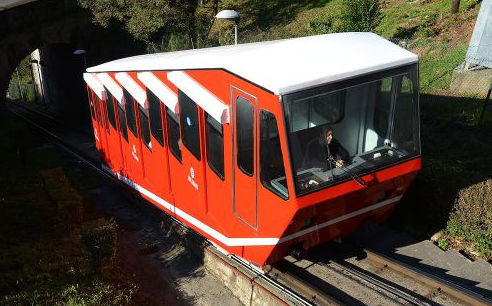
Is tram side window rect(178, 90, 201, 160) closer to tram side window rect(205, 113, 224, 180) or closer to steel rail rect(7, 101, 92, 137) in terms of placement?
tram side window rect(205, 113, 224, 180)

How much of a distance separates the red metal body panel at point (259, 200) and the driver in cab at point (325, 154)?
349 mm

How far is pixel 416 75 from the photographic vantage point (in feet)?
23.2

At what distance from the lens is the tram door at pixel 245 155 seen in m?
6.87

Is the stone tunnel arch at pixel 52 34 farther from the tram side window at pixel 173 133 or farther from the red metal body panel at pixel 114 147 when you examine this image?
the tram side window at pixel 173 133

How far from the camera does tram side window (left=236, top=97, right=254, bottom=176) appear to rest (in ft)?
22.6

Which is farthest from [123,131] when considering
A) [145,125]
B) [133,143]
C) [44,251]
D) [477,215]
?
[477,215]

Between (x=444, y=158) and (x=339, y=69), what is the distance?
6.89 metres

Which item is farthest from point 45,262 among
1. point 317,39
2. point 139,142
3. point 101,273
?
point 317,39

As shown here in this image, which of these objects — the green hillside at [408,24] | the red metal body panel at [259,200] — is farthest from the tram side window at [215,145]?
the green hillside at [408,24]

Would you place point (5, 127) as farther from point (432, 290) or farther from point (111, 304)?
point (432, 290)

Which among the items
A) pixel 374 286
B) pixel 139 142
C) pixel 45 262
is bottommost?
pixel 45 262

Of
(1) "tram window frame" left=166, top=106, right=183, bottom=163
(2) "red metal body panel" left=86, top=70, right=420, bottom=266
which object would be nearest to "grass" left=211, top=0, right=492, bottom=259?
(2) "red metal body panel" left=86, top=70, right=420, bottom=266

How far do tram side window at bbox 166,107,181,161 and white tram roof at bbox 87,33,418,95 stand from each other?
156 centimetres

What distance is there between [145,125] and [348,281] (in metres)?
5.66
